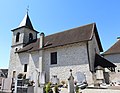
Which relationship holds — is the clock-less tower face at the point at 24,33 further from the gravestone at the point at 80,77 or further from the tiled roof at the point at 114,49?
the tiled roof at the point at 114,49

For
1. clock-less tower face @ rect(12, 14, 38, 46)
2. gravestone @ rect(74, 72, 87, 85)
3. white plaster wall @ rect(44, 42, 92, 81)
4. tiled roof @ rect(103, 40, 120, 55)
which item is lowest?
gravestone @ rect(74, 72, 87, 85)

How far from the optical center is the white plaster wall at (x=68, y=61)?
16403 mm

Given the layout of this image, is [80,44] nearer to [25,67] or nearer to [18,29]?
[25,67]

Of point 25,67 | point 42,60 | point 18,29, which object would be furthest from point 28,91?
point 18,29

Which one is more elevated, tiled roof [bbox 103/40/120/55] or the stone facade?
tiled roof [bbox 103/40/120/55]

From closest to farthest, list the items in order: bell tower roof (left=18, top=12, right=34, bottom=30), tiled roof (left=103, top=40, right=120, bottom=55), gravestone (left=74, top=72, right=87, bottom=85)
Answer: gravestone (left=74, top=72, right=87, bottom=85)
tiled roof (left=103, top=40, right=120, bottom=55)
bell tower roof (left=18, top=12, right=34, bottom=30)

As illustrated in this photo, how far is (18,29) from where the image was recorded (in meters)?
26.9

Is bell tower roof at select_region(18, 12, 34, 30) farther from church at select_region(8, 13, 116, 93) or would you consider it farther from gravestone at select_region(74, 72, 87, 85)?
gravestone at select_region(74, 72, 87, 85)

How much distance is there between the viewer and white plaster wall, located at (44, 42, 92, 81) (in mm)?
16403

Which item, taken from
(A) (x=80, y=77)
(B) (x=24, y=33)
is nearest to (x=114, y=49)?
(A) (x=80, y=77)

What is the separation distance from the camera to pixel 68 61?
683 inches

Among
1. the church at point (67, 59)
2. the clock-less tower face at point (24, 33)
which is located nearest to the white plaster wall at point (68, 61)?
the church at point (67, 59)

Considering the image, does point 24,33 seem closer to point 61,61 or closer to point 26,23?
point 26,23

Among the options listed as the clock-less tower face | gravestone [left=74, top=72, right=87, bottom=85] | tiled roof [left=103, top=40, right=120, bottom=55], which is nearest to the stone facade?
gravestone [left=74, top=72, right=87, bottom=85]
